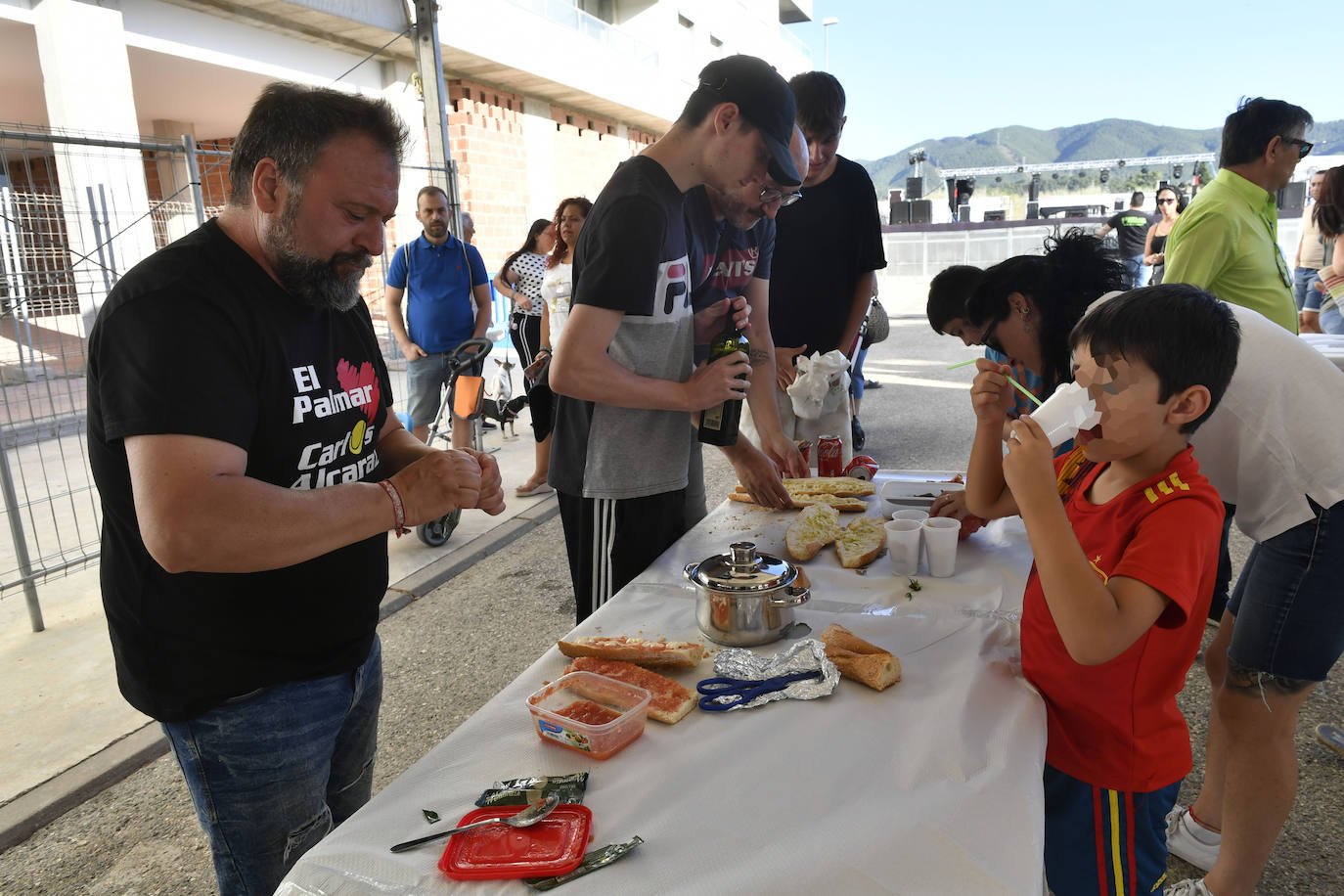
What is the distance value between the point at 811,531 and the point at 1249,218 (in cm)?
220

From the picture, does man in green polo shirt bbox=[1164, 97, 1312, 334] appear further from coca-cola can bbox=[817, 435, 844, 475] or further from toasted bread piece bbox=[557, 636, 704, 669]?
toasted bread piece bbox=[557, 636, 704, 669]

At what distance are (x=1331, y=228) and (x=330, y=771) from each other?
560cm

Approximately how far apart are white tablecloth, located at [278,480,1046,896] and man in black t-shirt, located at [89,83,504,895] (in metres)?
0.40

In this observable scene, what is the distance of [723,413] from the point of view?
2068 mm

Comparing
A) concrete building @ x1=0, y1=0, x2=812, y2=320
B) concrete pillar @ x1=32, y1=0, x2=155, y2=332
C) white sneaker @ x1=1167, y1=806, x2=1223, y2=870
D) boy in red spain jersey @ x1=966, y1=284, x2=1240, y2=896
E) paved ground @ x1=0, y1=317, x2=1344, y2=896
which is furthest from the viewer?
concrete pillar @ x1=32, y1=0, x2=155, y2=332

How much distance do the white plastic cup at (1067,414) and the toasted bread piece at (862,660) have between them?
0.48 metres

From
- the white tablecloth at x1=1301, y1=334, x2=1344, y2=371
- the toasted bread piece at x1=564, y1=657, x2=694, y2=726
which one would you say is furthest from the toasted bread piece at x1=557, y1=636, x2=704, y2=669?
the white tablecloth at x1=1301, y1=334, x2=1344, y2=371

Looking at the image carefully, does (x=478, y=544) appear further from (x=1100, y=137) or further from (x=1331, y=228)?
(x=1100, y=137)

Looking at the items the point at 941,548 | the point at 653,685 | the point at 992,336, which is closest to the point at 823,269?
the point at 992,336

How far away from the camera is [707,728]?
1299 mm

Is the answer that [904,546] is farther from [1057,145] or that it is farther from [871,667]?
[1057,145]

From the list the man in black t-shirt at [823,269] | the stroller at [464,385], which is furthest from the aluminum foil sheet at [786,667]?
the stroller at [464,385]

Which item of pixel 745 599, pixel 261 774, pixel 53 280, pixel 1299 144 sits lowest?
pixel 261 774

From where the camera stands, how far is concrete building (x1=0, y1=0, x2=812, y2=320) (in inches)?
193
